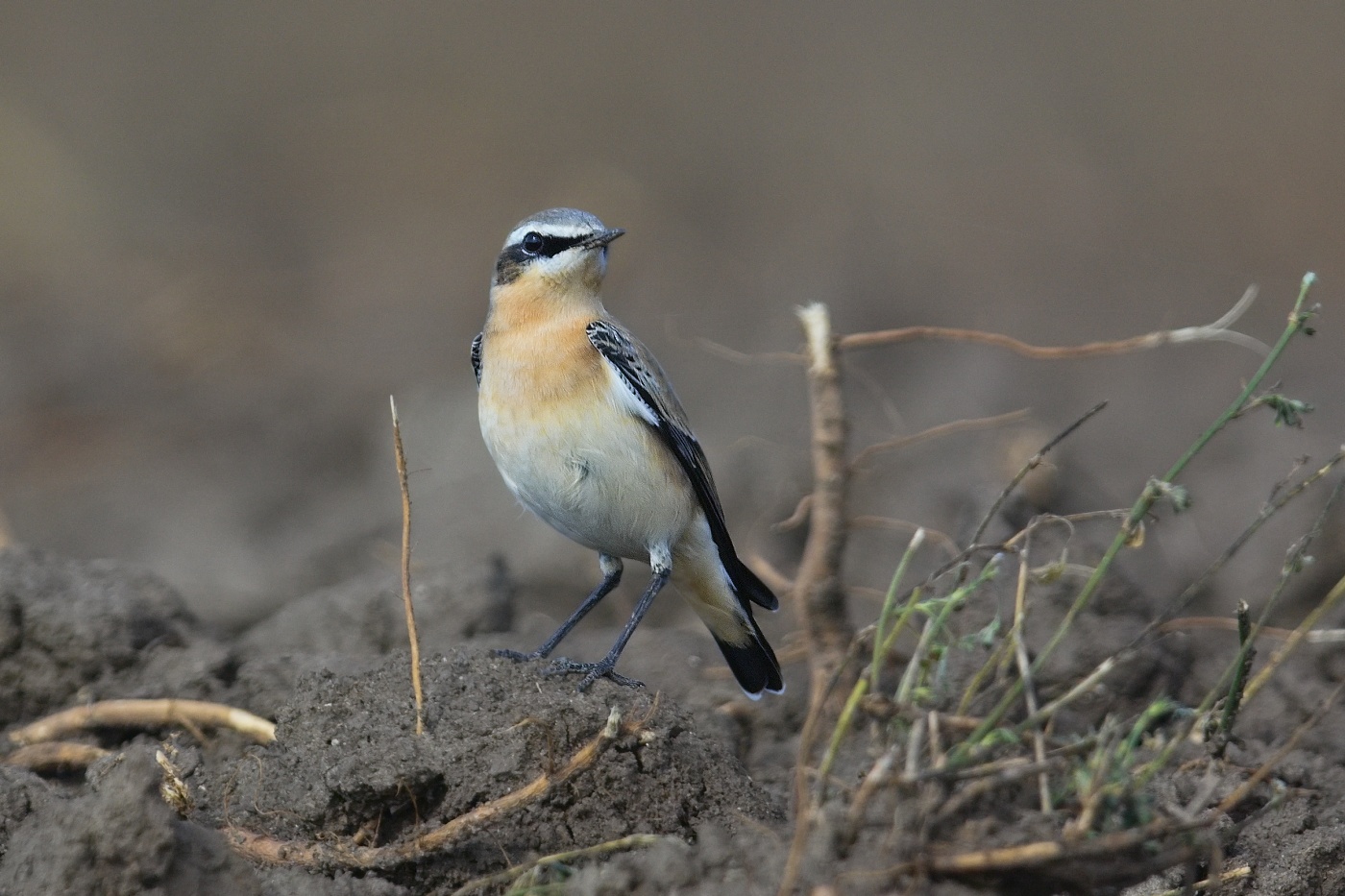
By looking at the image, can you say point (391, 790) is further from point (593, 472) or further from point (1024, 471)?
point (1024, 471)

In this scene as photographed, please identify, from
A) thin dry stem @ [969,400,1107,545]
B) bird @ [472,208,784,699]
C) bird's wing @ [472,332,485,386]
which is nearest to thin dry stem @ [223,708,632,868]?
thin dry stem @ [969,400,1107,545]

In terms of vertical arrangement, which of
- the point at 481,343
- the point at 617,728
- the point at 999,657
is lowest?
the point at 617,728

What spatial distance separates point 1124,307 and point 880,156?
4.22 m

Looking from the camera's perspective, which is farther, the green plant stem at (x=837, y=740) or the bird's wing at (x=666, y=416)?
the bird's wing at (x=666, y=416)

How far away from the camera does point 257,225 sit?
602 inches

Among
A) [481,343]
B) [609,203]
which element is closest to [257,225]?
[609,203]

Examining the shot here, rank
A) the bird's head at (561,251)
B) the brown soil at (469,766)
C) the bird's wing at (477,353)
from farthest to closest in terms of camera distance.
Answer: the bird's wing at (477,353) → the bird's head at (561,251) → the brown soil at (469,766)

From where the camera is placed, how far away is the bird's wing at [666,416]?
5.93 metres

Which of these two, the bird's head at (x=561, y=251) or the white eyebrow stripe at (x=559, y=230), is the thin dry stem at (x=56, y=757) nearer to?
the bird's head at (x=561, y=251)

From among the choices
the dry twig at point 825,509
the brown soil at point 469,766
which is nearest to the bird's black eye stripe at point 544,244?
the dry twig at point 825,509

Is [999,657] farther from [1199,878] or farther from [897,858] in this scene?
[1199,878]

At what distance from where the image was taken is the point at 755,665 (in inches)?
245

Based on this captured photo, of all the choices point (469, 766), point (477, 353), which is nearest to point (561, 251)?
point (477, 353)

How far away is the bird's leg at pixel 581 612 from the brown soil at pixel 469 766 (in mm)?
295
